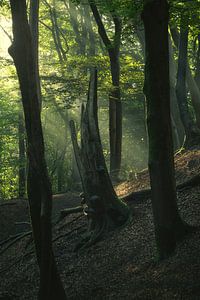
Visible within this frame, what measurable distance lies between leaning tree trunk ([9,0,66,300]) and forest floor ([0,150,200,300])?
972 millimetres

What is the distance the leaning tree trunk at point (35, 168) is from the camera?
7895 mm

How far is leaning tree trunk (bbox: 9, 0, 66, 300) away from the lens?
7.89 metres

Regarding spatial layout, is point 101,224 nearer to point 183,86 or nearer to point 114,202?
point 114,202

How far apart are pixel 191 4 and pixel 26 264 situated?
25.3 feet

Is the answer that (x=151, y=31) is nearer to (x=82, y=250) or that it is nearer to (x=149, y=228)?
(x=149, y=228)


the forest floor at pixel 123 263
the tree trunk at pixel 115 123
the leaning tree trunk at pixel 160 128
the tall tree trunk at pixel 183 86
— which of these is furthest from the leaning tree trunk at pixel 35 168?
the tree trunk at pixel 115 123

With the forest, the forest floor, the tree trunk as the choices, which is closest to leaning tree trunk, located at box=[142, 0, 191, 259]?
the forest

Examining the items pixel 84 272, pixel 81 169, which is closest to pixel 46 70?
pixel 81 169

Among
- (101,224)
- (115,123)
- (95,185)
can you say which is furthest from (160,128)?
(115,123)

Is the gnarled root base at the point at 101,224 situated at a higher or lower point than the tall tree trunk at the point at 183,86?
lower

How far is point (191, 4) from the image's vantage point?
34.6ft

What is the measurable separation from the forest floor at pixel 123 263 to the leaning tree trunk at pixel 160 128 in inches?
15.1

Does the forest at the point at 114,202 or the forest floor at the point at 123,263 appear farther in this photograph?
the forest at the point at 114,202

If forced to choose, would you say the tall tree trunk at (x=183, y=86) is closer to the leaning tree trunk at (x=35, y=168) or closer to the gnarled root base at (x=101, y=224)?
the gnarled root base at (x=101, y=224)
